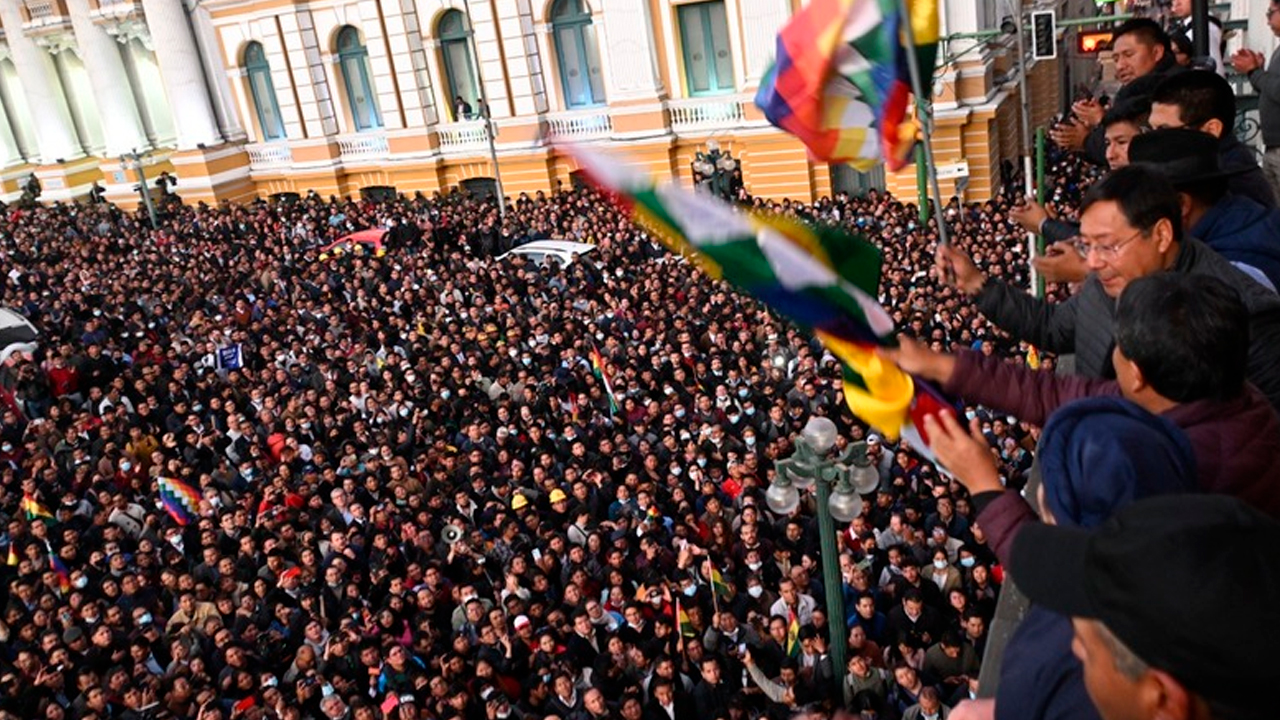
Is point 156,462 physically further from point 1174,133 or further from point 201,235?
point 201,235

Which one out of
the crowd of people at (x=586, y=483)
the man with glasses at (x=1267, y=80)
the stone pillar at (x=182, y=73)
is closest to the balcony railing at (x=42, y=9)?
the stone pillar at (x=182, y=73)

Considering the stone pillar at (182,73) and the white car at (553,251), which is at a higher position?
the stone pillar at (182,73)

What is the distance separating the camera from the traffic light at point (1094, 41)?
1191cm

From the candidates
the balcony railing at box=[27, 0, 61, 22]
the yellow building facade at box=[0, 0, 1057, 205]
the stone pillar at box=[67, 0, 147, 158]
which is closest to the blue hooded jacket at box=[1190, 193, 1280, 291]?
the yellow building facade at box=[0, 0, 1057, 205]

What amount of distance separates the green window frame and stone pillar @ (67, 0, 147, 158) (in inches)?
905

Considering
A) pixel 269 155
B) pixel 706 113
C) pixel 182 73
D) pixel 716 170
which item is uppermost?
pixel 182 73

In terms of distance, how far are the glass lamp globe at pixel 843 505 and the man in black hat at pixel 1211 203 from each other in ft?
10.1

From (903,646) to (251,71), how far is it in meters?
30.4

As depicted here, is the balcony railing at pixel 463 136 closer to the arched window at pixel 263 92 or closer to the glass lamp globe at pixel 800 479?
the arched window at pixel 263 92

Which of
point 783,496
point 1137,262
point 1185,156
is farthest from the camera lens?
point 783,496

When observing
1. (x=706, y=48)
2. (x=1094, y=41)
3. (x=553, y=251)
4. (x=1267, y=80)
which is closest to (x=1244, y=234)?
(x=1267, y=80)

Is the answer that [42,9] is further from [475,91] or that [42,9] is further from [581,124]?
[581,124]

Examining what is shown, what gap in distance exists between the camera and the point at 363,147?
3005 centimetres

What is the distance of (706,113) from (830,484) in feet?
65.3
